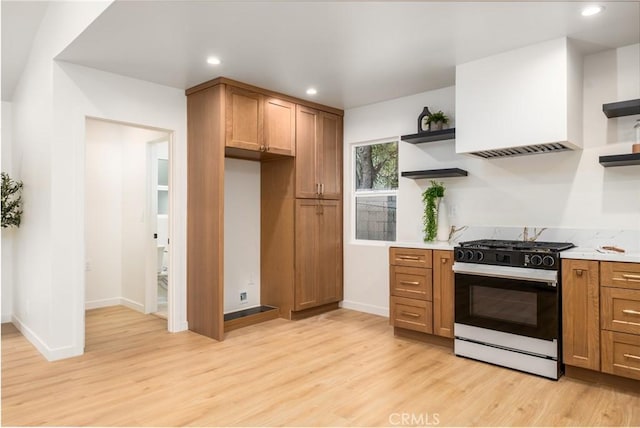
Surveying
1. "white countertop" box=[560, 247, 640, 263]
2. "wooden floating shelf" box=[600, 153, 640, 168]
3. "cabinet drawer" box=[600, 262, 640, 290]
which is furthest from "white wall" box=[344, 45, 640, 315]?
"cabinet drawer" box=[600, 262, 640, 290]

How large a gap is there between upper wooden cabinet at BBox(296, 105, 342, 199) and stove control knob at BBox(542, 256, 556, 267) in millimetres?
2470

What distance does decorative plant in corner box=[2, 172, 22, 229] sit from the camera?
4.11 m

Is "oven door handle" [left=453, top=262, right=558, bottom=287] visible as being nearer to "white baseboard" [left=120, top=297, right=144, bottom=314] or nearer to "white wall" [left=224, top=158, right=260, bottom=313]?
"white wall" [left=224, top=158, right=260, bottom=313]

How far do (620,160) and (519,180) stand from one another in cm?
79

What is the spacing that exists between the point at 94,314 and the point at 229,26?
3.82m

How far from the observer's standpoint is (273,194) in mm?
4652

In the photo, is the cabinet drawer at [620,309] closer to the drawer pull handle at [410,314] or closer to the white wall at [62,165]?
the drawer pull handle at [410,314]

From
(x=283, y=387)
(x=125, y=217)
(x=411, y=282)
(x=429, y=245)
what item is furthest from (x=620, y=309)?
(x=125, y=217)

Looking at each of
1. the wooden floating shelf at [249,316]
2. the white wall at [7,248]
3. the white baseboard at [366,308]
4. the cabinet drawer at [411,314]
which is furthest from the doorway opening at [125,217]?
the cabinet drawer at [411,314]

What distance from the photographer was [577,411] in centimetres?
240

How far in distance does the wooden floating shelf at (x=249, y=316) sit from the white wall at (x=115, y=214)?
139 centimetres

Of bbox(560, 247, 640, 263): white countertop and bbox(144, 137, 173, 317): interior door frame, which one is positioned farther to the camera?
bbox(144, 137, 173, 317): interior door frame

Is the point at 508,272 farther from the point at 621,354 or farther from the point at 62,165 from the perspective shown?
the point at 62,165

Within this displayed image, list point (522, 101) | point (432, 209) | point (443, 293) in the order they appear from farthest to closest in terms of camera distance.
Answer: point (432, 209), point (443, 293), point (522, 101)
